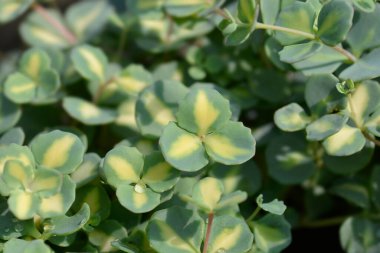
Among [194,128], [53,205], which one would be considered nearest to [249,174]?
[194,128]

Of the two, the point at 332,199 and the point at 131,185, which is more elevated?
the point at 131,185

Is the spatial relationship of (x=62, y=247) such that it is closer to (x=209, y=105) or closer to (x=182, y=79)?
(x=209, y=105)

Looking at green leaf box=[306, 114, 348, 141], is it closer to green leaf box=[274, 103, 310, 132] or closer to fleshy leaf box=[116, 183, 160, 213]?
green leaf box=[274, 103, 310, 132]

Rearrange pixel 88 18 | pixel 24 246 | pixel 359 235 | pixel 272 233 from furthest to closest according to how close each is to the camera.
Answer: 1. pixel 88 18
2. pixel 359 235
3. pixel 272 233
4. pixel 24 246

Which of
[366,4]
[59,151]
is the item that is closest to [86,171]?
[59,151]

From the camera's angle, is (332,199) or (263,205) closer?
(263,205)

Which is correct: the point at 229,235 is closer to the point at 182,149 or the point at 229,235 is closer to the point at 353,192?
the point at 182,149

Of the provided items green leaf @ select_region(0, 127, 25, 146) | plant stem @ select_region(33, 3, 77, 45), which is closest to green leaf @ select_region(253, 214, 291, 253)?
green leaf @ select_region(0, 127, 25, 146)
